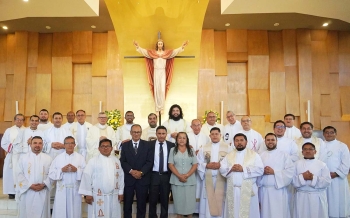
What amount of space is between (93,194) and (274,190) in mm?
2477

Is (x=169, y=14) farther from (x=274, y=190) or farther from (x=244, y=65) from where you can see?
(x=274, y=190)

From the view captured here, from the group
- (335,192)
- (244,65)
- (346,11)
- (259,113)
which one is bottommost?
(335,192)

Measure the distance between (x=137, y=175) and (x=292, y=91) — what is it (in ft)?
20.5

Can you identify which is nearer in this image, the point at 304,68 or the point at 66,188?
the point at 66,188

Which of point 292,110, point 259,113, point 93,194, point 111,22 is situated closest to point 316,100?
point 292,110

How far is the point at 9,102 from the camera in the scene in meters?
9.30

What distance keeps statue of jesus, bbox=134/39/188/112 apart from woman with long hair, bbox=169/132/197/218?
12.4ft

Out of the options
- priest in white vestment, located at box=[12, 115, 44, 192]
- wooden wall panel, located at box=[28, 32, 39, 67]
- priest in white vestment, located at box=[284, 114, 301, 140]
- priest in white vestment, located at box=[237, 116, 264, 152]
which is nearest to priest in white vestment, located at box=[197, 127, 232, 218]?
priest in white vestment, located at box=[237, 116, 264, 152]

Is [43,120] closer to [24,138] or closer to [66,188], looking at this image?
[24,138]

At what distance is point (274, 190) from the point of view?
4.51 m

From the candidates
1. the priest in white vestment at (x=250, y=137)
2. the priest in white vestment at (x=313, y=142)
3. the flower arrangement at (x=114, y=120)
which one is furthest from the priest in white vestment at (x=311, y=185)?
the flower arrangement at (x=114, y=120)

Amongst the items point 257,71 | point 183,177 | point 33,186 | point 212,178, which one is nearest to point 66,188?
point 33,186

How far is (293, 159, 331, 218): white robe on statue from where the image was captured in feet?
14.3

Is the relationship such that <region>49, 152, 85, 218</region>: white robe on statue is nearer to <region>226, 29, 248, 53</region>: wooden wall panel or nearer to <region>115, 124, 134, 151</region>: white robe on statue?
<region>115, 124, 134, 151</region>: white robe on statue
